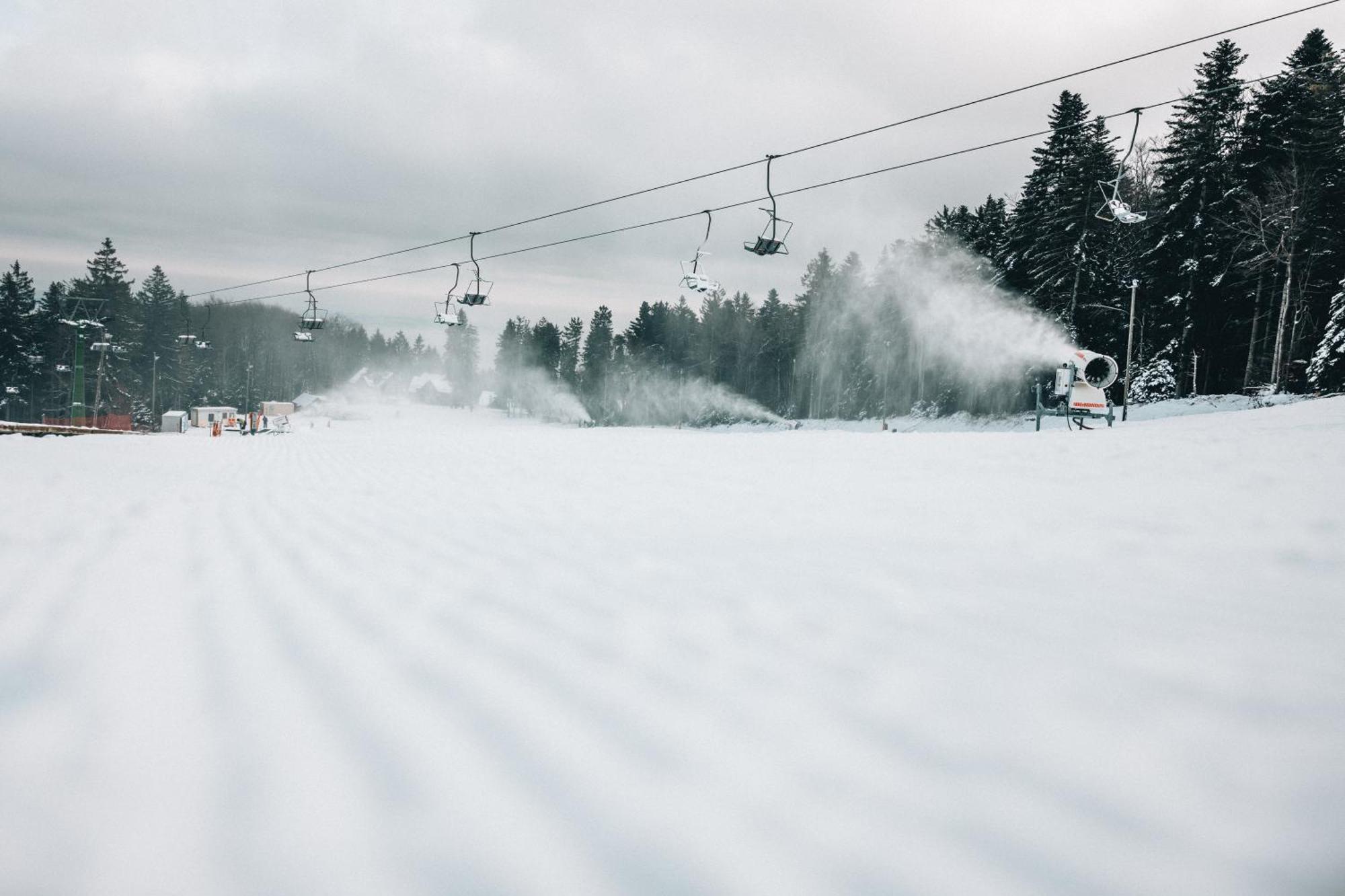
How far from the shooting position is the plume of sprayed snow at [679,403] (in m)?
58.9

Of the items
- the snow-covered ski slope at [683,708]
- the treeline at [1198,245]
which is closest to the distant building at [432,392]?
the treeline at [1198,245]

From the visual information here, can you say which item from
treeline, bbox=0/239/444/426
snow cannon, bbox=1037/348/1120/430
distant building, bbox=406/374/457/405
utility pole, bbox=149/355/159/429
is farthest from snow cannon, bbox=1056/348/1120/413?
distant building, bbox=406/374/457/405

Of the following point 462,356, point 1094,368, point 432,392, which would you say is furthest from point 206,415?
point 462,356

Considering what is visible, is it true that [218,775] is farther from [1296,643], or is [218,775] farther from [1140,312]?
[1140,312]

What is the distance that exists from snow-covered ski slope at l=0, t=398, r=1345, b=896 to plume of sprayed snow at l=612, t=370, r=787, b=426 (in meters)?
51.2

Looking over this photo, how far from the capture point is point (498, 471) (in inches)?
361

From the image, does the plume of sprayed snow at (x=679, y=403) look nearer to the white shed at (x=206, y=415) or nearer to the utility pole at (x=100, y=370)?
the white shed at (x=206, y=415)

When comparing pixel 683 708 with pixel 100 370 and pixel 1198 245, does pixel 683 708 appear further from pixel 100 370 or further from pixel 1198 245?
pixel 100 370

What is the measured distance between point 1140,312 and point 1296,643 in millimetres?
33119

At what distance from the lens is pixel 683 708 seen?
1966mm

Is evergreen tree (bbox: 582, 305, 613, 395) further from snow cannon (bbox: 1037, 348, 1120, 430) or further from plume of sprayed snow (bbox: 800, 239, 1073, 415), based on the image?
snow cannon (bbox: 1037, 348, 1120, 430)

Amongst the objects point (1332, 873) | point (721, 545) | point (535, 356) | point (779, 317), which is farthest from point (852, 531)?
point (535, 356)

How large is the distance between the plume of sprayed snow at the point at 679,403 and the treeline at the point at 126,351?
29867 millimetres

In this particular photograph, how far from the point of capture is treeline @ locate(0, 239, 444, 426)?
166 feet
